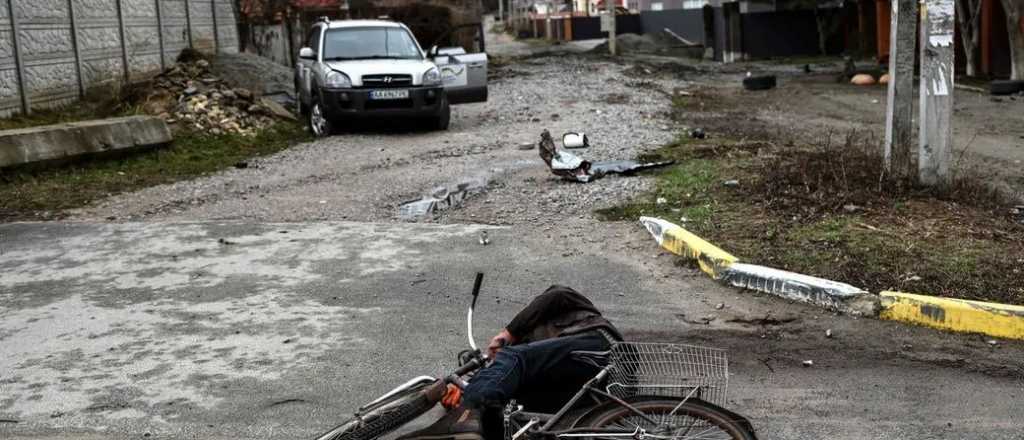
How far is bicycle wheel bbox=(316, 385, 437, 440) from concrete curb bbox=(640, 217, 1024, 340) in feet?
10.6

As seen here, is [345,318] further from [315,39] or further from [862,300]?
[315,39]

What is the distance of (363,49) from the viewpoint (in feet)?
52.9

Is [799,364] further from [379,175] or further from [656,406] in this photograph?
[379,175]

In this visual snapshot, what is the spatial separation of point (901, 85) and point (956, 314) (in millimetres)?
3491

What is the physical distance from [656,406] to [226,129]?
41.6 ft

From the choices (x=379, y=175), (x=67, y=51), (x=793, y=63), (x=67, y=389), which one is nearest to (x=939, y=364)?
(x=67, y=389)

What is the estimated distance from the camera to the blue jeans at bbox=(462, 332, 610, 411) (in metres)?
3.81

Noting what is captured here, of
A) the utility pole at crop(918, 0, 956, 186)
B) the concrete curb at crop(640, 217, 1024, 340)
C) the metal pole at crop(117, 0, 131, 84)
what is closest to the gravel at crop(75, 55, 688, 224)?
the concrete curb at crop(640, 217, 1024, 340)

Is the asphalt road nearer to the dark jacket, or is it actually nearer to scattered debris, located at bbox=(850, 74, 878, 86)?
the dark jacket

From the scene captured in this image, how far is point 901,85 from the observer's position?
A: 8.71 meters

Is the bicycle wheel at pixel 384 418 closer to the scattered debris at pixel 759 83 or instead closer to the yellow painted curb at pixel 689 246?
the yellow painted curb at pixel 689 246

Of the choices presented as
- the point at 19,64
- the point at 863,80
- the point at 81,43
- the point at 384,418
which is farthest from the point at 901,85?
the point at 863,80

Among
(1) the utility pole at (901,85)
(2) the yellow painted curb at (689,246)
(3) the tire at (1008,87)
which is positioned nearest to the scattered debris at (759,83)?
(3) the tire at (1008,87)

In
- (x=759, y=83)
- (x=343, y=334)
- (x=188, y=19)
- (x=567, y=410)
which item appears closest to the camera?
(x=567, y=410)
